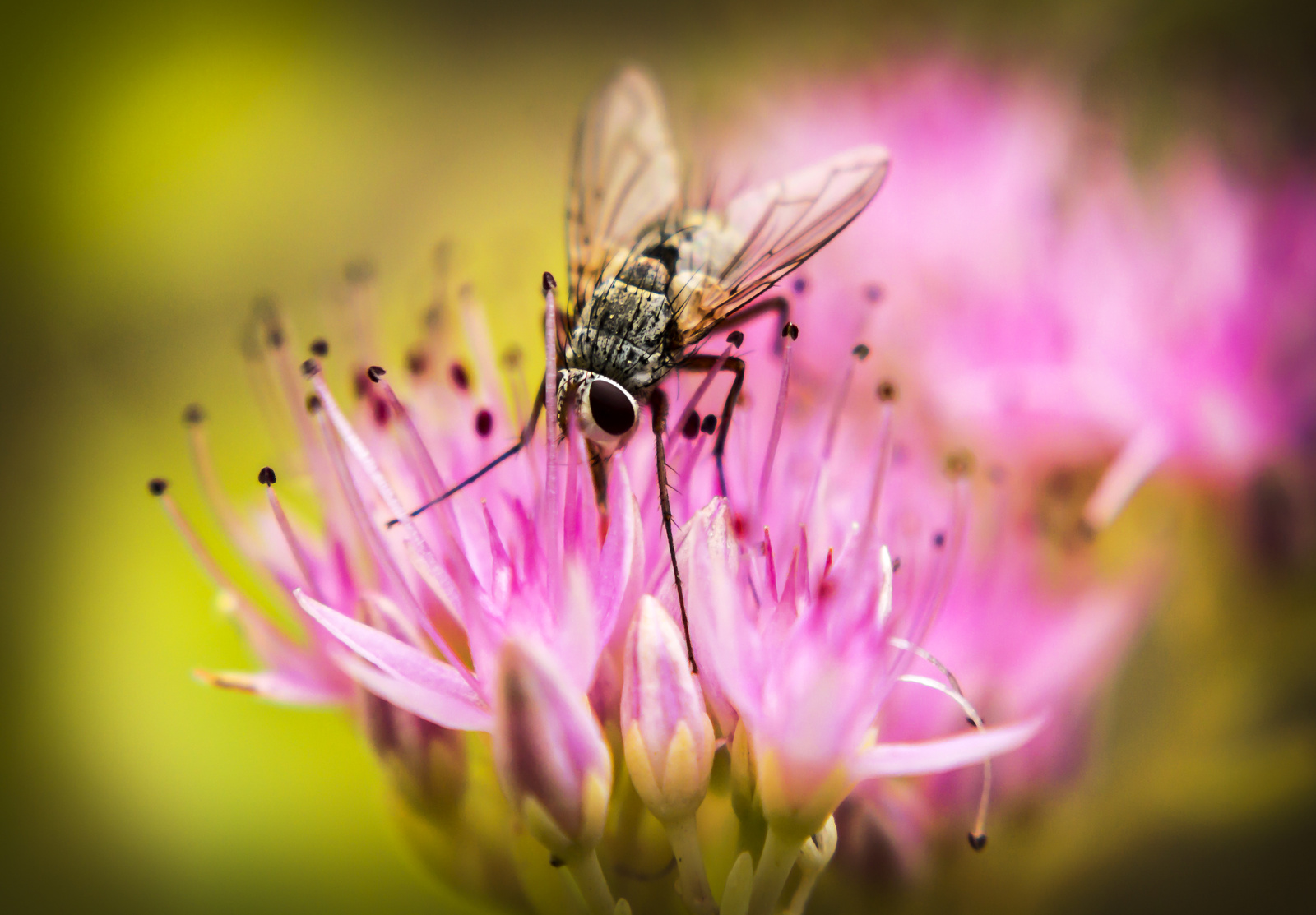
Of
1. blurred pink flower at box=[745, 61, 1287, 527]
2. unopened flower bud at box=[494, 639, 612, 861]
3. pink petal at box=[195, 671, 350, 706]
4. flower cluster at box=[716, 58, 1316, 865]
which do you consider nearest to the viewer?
unopened flower bud at box=[494, 639, 612, 861]

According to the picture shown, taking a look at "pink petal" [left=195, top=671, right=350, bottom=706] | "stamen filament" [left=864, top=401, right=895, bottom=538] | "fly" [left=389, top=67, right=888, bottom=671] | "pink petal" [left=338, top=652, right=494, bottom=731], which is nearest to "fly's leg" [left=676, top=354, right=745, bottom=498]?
"fly" [left=389, top=67, right=888, bottom=671]

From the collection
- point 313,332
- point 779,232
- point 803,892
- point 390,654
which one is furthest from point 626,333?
point 313,332

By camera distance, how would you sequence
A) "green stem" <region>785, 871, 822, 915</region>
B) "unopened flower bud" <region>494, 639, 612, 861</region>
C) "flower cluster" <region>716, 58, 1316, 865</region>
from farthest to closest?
1. "flower cluster" <region>716, 58, 1316, 865</region>
2. "green stem" <region>785, 871, 822, 915</region>
3. "unopened flower bud" <region>494, 639, 612, 861</region>

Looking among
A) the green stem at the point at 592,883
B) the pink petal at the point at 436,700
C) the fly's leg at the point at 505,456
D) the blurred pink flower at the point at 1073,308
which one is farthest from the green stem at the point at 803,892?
the blurred pink flower at the point at 1073,308

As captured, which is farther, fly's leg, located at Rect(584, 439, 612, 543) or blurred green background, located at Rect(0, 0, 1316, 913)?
blurred green background, located at Rect(0, 0, 1316, 913)

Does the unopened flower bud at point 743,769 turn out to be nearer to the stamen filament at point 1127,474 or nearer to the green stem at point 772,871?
the green stem at point 772,871

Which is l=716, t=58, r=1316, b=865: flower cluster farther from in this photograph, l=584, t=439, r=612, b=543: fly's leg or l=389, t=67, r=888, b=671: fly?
l=584, t=439, r=612, b=543: fly's leg
